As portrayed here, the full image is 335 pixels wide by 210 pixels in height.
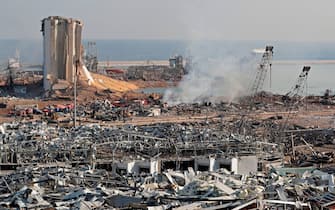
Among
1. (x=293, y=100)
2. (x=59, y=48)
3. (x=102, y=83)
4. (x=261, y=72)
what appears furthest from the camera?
(x=102, y=83)

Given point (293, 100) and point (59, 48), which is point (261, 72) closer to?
point (293, 100)

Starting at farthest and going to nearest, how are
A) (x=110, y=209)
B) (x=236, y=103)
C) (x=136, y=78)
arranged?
1. (x=136, y=78)
2. (x=236, y=103)
3. (x=110, y=209)

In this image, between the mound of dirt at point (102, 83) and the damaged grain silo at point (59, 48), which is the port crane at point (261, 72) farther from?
the damaged grain silo at point (59, 48)

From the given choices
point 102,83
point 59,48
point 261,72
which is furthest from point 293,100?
point 102,83

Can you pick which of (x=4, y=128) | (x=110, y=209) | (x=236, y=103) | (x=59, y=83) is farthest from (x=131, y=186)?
(x=59, y=83)

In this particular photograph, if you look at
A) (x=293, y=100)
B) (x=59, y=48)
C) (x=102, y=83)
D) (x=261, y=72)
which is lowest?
(x=293, y=100)

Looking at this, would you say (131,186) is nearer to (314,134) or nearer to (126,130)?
(126,130)
